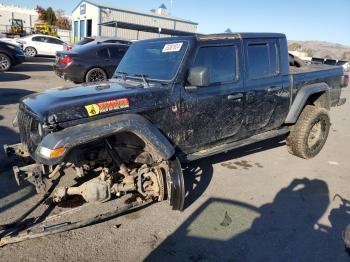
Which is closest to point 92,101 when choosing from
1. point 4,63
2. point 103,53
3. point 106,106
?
point 106,106

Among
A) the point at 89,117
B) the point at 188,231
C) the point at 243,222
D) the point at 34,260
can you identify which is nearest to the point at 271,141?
the point at 243,222

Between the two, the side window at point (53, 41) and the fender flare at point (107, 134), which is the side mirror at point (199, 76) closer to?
the fender flare at point (107, 134)

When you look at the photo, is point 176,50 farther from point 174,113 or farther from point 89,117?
point 89,117

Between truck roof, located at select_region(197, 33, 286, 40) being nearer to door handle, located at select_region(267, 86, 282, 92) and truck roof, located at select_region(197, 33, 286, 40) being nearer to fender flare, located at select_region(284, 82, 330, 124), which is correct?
door handle, located at select_region(267, 86, 282, 92)

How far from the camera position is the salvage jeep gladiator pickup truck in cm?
322

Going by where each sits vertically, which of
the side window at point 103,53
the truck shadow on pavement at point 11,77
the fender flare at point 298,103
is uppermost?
the side window at point 103,53

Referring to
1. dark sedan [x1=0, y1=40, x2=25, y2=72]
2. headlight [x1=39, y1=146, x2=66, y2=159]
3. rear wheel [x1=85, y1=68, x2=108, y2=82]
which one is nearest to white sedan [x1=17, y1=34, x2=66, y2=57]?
dark sedan [x1=0, y1=40, x2=25, y2=72]

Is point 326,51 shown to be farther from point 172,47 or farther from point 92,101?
point 92,101

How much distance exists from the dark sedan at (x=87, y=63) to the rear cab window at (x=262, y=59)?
7.36 metres

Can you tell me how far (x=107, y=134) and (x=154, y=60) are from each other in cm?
150

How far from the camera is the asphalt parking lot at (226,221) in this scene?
10.4 ft

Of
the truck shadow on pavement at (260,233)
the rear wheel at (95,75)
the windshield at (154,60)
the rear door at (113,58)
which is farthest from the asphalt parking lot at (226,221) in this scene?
the rear door at (113,58)

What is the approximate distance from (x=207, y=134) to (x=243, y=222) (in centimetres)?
117

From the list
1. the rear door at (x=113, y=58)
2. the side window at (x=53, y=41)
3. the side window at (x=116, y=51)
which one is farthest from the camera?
the side window at (x=53, y=41)
